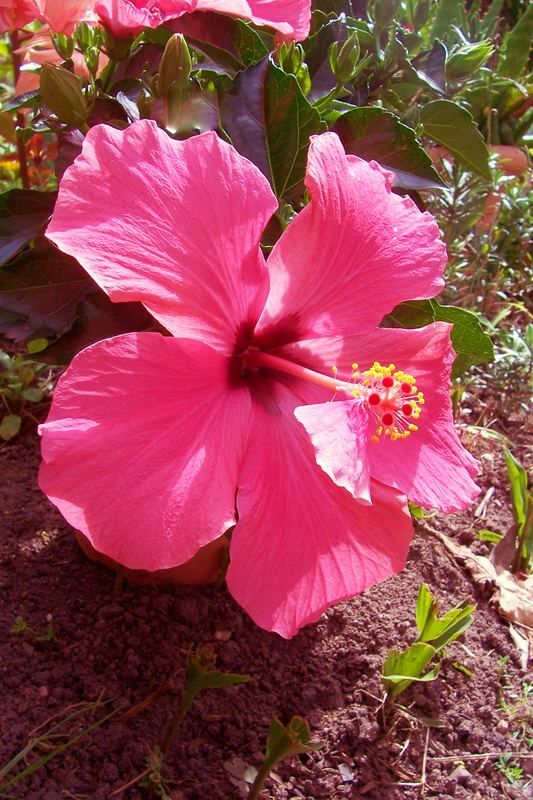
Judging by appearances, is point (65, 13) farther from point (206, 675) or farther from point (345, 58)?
A: point (206, 675)

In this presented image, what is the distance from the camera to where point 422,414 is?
1041mm

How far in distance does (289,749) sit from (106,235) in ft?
2.06

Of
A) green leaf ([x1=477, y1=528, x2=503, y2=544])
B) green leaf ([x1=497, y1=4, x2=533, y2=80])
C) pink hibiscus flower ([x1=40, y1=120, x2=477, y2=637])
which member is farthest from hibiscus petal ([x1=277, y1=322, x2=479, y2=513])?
green leaf ([x1=497, y1=4, x2=533, y2=80])

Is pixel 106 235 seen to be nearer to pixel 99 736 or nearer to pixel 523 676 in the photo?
pixel 99 736

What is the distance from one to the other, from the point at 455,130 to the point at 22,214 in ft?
2.30

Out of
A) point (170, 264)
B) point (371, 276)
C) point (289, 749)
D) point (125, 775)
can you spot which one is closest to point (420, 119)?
point (371, 276)

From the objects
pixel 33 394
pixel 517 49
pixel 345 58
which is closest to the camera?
pixel 345 58

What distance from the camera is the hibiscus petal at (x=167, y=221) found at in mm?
844

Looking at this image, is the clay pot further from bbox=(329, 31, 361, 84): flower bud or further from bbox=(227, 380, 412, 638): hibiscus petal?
bbox=(329, 31, 361, 84): flower bud

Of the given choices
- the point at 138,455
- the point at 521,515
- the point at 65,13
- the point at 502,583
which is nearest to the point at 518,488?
the point at 521,515

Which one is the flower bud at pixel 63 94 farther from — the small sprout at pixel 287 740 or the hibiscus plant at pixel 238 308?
the small sprout at pixel 287 740

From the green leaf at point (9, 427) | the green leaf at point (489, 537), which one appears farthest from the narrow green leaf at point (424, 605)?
the green leaf at point (9, 427)

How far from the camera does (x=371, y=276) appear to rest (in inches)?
39.4

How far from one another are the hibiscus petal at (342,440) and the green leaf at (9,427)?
0.90 m
